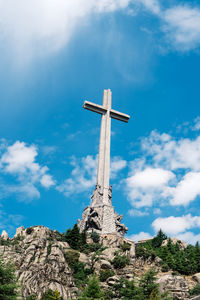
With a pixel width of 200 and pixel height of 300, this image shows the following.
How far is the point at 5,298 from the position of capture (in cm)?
2020

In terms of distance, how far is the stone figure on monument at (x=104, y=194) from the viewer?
150ft

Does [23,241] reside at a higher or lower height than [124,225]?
lower

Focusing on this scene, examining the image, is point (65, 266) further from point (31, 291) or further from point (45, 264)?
point (31, 291)

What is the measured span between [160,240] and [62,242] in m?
18.6

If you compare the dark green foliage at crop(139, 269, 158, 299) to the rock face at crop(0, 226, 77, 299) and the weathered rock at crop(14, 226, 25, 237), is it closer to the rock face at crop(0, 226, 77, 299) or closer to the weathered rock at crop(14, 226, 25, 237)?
the rock face at crop(0, 226, 77, 299)

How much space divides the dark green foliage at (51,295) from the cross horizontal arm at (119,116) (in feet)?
103

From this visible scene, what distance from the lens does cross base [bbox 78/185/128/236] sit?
4550 centimetres

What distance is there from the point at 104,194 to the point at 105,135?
9.07 metres

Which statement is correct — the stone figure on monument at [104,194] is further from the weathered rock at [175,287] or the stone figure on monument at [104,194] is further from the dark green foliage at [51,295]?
the dark green foliage at [51,295]

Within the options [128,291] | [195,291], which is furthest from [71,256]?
[195,291]

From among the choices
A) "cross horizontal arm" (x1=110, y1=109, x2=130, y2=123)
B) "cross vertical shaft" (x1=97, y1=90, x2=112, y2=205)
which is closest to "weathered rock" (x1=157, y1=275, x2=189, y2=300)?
"cross vertical shaft" (x1=97, y1=90, x2=112, y2=205)

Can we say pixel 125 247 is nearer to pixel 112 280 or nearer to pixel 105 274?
pixel 105 274

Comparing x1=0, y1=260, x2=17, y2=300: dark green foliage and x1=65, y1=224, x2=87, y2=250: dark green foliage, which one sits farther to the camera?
x1=65, y1=224, x2=87, y2=250: dark green foliage

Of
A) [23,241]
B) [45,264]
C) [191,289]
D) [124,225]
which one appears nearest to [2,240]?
[23,241]
